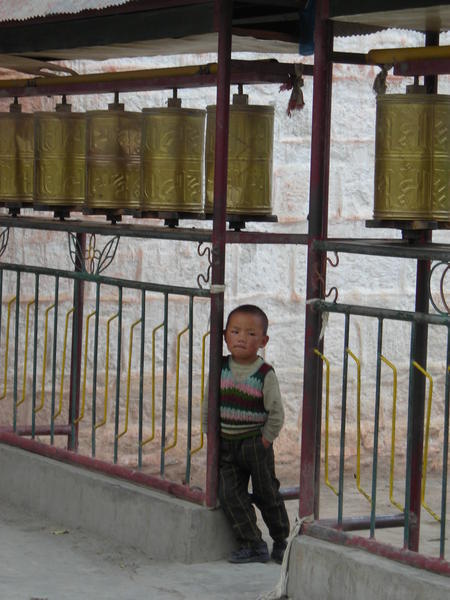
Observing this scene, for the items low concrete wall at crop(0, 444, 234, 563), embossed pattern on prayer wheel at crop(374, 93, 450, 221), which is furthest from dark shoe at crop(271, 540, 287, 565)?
embossed pattern on prayer wheel at crop(374, 93, 450, 221)

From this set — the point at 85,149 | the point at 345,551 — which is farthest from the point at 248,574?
the point at 85,149

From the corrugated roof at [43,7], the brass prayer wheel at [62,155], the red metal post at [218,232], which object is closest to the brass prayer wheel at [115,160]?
the brass prayer wheel at [62,155]

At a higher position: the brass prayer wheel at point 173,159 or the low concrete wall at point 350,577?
the brass prayer wheel at point 173,159

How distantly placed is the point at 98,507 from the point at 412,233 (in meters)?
1.90

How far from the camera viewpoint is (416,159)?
4734mm

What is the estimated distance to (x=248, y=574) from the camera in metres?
5.29

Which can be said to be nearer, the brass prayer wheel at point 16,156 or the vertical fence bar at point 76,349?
the vertical fence bar at point 76,349

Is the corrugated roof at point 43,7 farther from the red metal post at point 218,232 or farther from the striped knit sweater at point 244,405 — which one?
the striped knit sweater at point 244,405

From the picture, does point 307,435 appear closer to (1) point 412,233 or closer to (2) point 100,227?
(1) point 412,233

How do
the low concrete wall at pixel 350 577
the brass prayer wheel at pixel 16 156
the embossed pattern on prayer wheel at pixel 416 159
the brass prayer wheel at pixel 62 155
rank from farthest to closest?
the brass prayer wheel at pixel 16 156
the brass prayer wheel at pixel 62 155
the embossed pattern on prayer wheel at pixel 416 159
the low concrete wall at pixel 350 577

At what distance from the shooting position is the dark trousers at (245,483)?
533 cm

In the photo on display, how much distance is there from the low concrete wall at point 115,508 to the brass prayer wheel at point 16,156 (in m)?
1.21

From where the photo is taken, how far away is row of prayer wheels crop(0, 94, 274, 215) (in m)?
5.57

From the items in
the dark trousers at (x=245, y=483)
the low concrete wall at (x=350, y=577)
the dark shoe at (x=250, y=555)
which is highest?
the dark trousers at (x=245, y=483)
